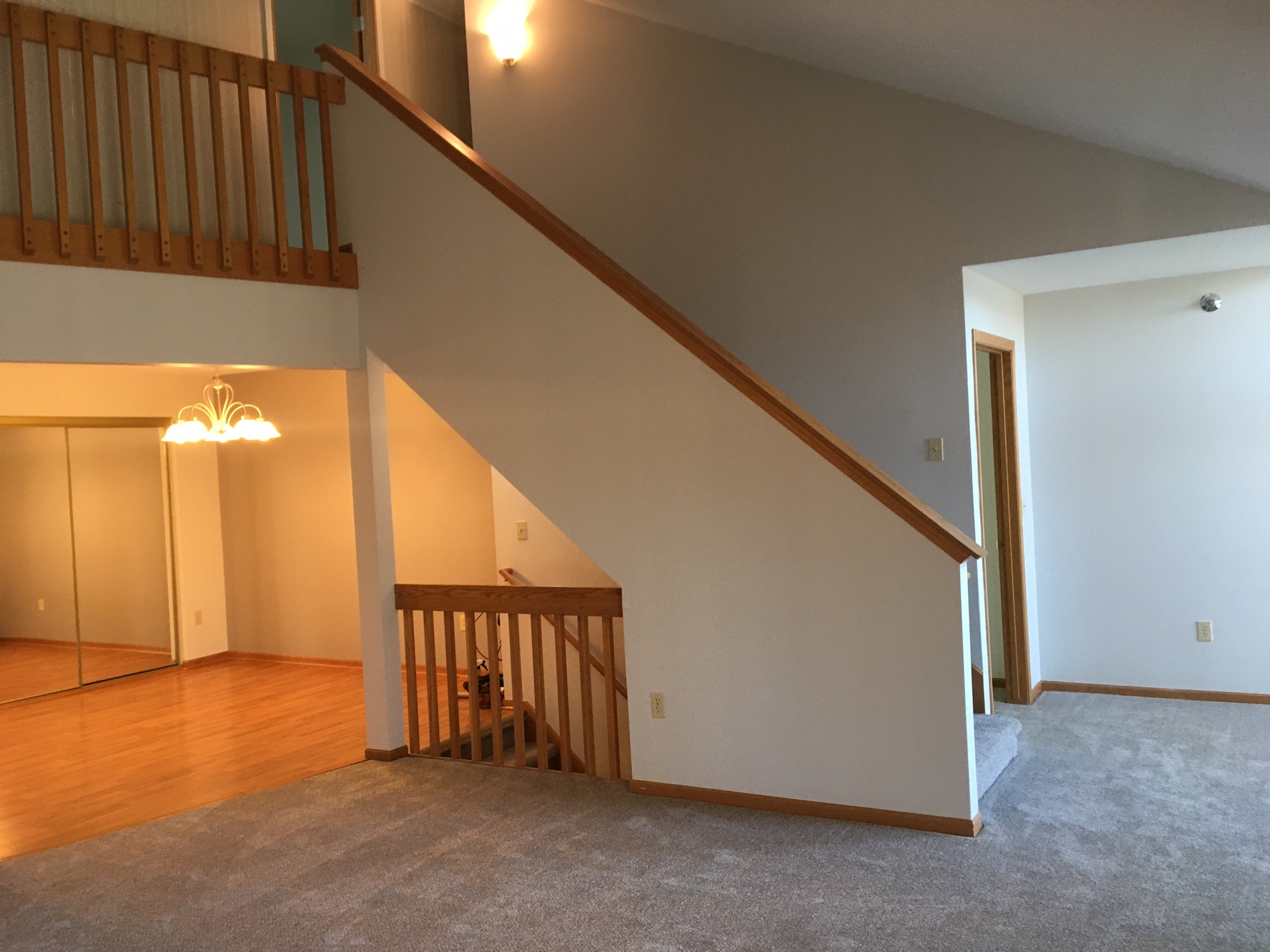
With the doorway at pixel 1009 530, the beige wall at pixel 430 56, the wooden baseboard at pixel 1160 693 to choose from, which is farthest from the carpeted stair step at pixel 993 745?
the beige wall at pixel 430 56

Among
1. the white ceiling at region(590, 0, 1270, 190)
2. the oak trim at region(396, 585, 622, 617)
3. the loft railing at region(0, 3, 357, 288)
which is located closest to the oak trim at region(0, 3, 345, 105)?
the loft railing at region(0, 3, 357, 288)

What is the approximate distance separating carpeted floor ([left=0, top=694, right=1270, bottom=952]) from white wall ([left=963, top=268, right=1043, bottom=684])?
1.20 m

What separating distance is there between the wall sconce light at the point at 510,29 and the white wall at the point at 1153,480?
10.6ft

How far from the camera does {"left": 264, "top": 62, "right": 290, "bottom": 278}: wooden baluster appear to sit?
4.61 metres

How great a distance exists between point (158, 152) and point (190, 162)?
14 centimetres

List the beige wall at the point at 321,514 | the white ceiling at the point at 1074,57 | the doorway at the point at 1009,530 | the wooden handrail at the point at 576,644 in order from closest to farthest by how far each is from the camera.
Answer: the white ceiling at the point at 1074,57
the doorway at the point at 1009,530
the wooden handrail at the point at 576,644
the beige wall at the point at 321,514

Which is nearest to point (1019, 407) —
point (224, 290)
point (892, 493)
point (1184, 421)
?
point (1184, 421)

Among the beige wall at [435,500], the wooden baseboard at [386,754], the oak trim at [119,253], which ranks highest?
the oak trim at [119,253]

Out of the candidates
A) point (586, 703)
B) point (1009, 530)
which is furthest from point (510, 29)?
point (1009, 530)

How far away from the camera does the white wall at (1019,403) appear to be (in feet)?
16.1

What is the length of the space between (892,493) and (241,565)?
6.01 metres

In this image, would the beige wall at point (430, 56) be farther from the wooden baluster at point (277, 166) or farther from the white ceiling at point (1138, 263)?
the white ceiling at point (1138, 263)

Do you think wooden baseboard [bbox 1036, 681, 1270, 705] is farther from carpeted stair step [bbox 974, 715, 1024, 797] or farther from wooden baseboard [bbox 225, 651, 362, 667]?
wooden baseboard [bbox 225, 651, 362, 667]

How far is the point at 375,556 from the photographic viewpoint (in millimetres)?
4934
